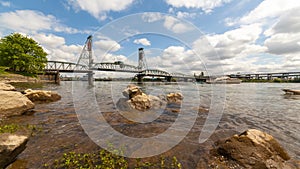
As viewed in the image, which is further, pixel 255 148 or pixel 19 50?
pixel 19 50

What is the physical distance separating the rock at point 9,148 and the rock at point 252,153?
5527 millimetres

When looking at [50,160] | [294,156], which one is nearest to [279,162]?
[294,156]

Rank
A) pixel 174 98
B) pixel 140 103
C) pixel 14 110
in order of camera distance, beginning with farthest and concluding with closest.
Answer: pixel 174 98, pixel 140 103, pixel 14 110

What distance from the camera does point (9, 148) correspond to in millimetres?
3604

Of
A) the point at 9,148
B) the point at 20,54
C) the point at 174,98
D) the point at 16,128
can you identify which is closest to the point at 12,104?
the point at 16,128

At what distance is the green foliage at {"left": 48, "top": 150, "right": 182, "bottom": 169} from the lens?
3.85 metres

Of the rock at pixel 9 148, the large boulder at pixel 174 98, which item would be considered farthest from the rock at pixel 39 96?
the large boulder at pixel 174 98

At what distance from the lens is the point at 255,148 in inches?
163

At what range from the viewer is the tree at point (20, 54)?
145 feet

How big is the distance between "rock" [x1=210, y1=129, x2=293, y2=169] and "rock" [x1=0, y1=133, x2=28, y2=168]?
18.1 ft

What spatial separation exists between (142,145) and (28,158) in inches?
134

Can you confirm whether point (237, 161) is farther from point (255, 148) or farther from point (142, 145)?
point (142, 145)

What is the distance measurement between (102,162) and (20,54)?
5891cm

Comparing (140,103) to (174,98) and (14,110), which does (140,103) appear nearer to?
(174,98)
